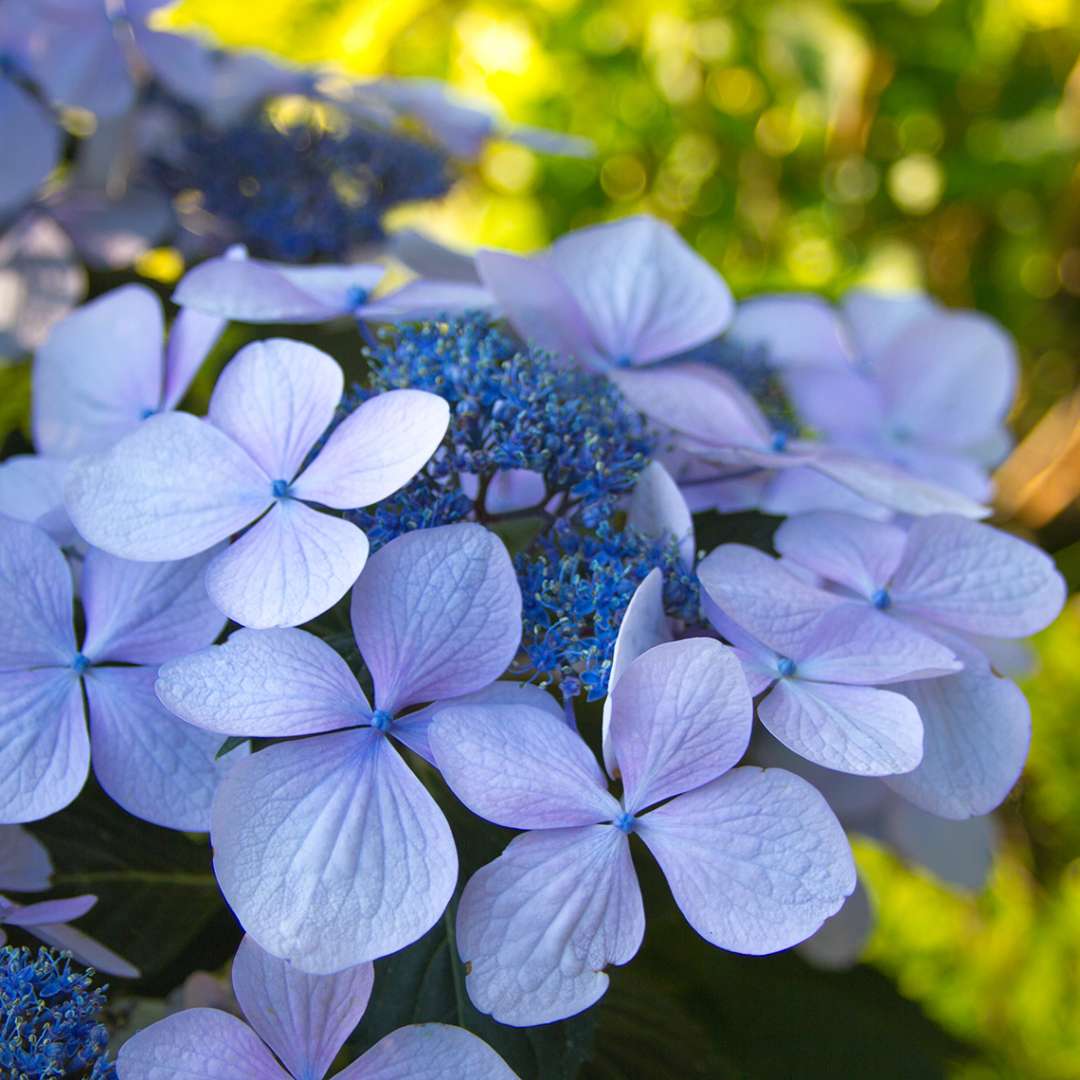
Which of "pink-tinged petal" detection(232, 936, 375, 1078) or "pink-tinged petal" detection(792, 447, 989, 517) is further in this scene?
"pink-tinged petal" detection(792, 447, 989, 517)

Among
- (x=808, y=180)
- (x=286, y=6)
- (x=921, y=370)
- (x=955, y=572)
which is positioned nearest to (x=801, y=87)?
(x=808, y=180)

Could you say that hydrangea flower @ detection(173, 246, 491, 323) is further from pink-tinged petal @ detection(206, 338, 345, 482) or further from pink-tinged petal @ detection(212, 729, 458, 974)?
pink-tinged petal @ detection(212, 729, 458, 974)

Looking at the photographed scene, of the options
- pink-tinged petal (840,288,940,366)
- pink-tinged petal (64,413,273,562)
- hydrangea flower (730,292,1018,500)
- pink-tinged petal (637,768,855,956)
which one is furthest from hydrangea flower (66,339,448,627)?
pink-tinged petal (840,288,940,366)

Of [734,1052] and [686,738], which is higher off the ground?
[686,738]

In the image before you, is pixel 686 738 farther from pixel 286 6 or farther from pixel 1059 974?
pixel 286 6

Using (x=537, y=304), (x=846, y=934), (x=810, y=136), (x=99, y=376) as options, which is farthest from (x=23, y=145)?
(x=810, y=136)
